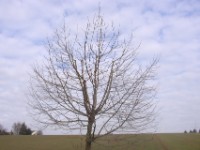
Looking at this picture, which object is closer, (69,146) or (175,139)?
(69,146)

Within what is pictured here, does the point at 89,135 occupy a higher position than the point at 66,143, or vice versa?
the point at 66,143

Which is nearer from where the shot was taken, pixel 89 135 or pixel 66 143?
pixel 89 135

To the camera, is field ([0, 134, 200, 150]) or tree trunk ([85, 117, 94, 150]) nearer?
tree trunk ([85, 117, 94, 150])

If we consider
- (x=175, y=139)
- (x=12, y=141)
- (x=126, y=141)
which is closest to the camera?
(x=126, y=141)

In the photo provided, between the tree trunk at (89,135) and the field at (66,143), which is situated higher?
the field at (66,143)

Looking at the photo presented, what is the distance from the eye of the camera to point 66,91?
16750mm

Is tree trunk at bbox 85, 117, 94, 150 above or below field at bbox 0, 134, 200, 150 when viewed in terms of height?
below

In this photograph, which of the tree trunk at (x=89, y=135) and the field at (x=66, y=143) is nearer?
the tree trunk at (x=89, y=135)

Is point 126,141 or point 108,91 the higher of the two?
point 108,91

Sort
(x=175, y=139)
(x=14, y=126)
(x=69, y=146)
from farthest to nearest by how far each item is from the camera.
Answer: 1. (x=14, y=126)
2. (x=175, y=139)
3. (x=69, y=146)

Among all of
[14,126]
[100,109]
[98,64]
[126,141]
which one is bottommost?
[126,141]

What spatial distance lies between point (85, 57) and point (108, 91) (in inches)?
73.8

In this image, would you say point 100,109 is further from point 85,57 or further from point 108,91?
point 85,57

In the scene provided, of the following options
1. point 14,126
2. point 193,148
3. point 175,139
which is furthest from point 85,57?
point 14,126
